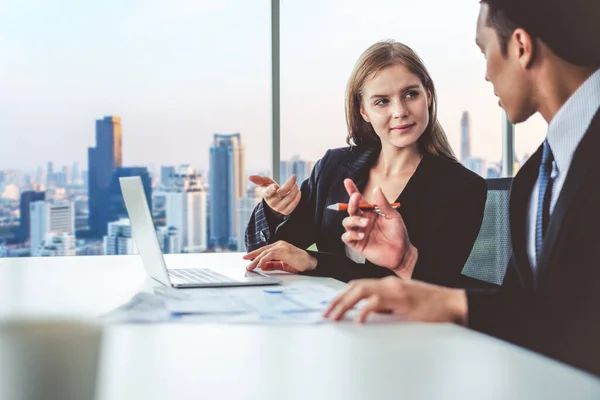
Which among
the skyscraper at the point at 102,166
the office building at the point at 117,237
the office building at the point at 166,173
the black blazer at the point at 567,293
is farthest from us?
the office building at the point at 166,173

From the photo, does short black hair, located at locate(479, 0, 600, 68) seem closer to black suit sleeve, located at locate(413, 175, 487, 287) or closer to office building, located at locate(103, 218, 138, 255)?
black suit sleeve, located at locate(413, 175, 487, 287)

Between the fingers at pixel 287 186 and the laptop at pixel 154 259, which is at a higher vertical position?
the fingers at pixel 287 186

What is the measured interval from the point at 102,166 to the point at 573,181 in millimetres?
3628

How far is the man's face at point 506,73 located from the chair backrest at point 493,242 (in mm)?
566

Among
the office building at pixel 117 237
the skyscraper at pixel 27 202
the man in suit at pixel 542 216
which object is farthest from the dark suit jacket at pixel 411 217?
the skyscraper at pixel 27 202

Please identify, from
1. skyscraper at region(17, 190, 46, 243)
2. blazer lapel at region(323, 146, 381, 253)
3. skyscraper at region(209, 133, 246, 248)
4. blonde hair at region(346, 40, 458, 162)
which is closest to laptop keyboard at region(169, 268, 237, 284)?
blazer lapel at region(323, 146, 381, 253)

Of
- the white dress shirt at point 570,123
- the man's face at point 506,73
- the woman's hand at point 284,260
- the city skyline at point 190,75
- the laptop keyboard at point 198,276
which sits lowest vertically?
the laptop keyboard at point 198,276

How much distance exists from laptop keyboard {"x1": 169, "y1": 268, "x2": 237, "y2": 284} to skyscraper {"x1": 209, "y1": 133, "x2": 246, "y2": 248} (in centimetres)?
228

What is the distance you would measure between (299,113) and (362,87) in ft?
6.04

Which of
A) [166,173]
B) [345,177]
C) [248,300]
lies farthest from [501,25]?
[166,173]

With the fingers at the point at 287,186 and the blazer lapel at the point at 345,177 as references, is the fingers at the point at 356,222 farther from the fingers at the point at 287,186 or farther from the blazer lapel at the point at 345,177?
the blazer lapel at the point at 345,177

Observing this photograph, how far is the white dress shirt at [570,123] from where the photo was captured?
43.0 inches

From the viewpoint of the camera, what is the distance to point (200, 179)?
4219 millimetres

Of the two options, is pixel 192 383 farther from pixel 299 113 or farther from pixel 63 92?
pixel 63 92
